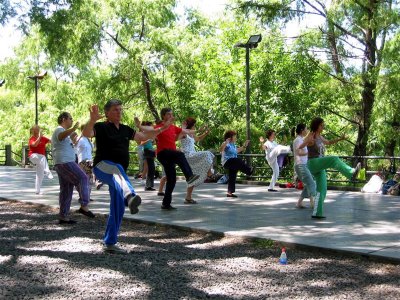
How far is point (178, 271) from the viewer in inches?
222

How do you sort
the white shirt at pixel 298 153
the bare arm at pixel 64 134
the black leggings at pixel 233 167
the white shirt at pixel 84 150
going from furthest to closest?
the black leggings at pixel 233 167 < the white shirt at pixel 84 150 < the white shirt at pixel 298 153 < the bare arm at pixel 64 134

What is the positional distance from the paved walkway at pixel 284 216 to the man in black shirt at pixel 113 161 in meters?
1.84

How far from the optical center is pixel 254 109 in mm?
29359

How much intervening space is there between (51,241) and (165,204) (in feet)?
10.7

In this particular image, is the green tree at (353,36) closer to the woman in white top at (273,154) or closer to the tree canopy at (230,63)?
the tree canopy at (230,63)

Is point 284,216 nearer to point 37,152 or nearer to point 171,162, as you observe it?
point 171,162

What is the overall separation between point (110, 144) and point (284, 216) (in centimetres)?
402

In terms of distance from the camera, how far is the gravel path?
4852 mm

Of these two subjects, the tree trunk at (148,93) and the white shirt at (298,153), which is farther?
the tree trunk at (148,93)

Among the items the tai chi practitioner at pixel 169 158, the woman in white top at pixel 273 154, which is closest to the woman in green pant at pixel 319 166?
the tai chi practitioner at pixel 169 158

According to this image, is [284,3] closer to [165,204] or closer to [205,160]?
[205,160]

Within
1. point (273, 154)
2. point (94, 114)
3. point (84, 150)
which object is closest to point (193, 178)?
point (84, 150)

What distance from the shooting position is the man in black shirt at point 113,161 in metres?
6.25

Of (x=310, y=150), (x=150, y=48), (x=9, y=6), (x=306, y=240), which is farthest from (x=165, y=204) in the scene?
(x=150, y=48)
